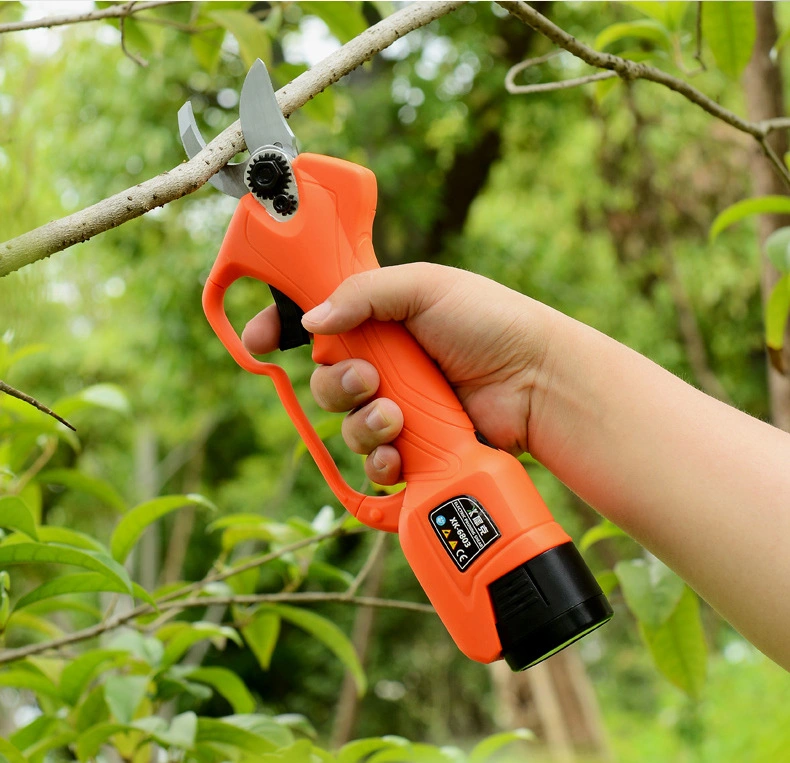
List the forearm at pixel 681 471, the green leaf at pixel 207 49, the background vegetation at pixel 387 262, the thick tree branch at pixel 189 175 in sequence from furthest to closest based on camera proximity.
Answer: the background vegetation at pixel 387 262 → the green leaf at pixel 207 49 → the forearm at pixel 681 471 → the thick tree branch at pixel 189 175

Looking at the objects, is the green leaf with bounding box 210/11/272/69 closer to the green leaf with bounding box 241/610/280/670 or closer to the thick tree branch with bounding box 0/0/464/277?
the thick tree branch with bounding box 0/0/464/277

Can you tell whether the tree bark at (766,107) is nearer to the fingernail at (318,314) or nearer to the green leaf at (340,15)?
the green leaf at (340,15)

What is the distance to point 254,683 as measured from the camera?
568 centimetres

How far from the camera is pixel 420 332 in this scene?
702 mm

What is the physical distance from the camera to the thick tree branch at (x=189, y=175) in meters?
0.41

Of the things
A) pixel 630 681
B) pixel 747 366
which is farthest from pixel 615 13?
pixel 630 681

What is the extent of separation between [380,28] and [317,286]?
21 centimetres

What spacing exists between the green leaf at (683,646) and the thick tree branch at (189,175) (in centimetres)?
62

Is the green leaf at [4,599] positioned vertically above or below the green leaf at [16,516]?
below

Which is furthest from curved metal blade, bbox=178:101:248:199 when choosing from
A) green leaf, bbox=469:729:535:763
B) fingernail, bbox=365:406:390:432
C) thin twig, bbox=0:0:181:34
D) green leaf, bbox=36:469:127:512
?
green leaf, bbox=469:729:535:763

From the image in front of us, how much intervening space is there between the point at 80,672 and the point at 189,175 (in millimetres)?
529

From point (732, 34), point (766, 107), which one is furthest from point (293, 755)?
point (766, 107)

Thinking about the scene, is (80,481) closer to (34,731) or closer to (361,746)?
(34,731)

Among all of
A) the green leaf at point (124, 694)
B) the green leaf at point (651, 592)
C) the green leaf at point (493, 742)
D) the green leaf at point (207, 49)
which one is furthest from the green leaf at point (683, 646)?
the green leaf at point (207, 49)
